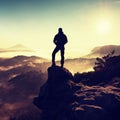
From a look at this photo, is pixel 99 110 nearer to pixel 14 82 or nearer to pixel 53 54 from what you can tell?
pixel 53 54

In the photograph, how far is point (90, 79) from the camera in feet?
118

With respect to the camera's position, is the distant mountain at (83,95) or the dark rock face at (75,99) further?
the distant mountain at (83,95)

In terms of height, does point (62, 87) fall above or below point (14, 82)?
above

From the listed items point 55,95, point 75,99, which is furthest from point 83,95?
point 55,95

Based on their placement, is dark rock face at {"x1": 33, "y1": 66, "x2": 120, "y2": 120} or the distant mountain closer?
dark rock face at {"x1": 33, "y1": 66, "x2": 120, "y2": 120}

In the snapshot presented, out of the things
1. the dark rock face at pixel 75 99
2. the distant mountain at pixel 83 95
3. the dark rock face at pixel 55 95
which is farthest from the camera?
the dark rock face at pixel 55 95

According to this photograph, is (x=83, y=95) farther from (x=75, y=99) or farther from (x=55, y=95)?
(x=55, y=95)

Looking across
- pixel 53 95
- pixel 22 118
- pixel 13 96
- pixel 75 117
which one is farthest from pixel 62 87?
pixel 13 96

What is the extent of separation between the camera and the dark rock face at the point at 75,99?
85.0 feet

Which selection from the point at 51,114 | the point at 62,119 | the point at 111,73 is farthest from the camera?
the point at 111,73

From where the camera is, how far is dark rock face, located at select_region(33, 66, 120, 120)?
25922 millimetres

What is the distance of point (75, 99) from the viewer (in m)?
29.0

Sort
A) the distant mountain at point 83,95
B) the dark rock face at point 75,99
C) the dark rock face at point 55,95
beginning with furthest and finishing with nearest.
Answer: the dark rock face at point 55,95
the distant mountain at point 83,95
the dark rock face at point 75,99

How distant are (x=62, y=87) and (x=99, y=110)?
680 cm
